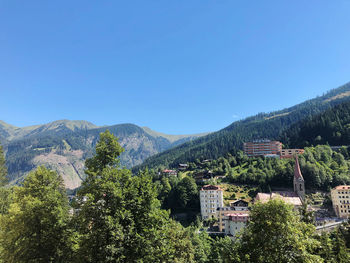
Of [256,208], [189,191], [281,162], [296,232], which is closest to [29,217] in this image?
[256,208]

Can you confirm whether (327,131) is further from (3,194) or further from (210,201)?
(3,194)

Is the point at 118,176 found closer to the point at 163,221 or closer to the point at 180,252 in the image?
the point at 163,221

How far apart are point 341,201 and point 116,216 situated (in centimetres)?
8470

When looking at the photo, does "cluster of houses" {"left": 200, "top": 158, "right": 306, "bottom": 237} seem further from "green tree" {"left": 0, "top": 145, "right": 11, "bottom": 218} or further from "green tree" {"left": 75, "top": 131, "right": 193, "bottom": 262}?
"green tree" {"left": 0, "top": 145, "right": 11, "bottom": 218}

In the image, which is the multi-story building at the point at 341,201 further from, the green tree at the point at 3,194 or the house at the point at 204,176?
the green tree at the point at 3,194

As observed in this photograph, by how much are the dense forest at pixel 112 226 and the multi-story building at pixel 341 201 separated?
7144 cm

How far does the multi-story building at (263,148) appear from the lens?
6033 inches

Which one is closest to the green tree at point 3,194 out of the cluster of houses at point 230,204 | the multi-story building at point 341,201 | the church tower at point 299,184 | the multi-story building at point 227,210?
the cluster of houses at point 230,204

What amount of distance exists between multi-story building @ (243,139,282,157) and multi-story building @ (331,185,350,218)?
259 feet

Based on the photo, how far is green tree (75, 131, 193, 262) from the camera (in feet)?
45.6

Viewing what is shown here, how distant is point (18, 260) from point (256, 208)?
19.5 meters

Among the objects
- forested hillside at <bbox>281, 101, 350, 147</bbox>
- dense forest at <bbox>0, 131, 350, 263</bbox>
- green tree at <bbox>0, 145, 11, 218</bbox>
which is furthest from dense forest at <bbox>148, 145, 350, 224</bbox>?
dense forest at <bbox>0, 131, 350, 263</bbox>

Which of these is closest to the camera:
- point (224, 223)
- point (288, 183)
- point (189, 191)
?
point (224, 223)

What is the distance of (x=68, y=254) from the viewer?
17.8 meters
